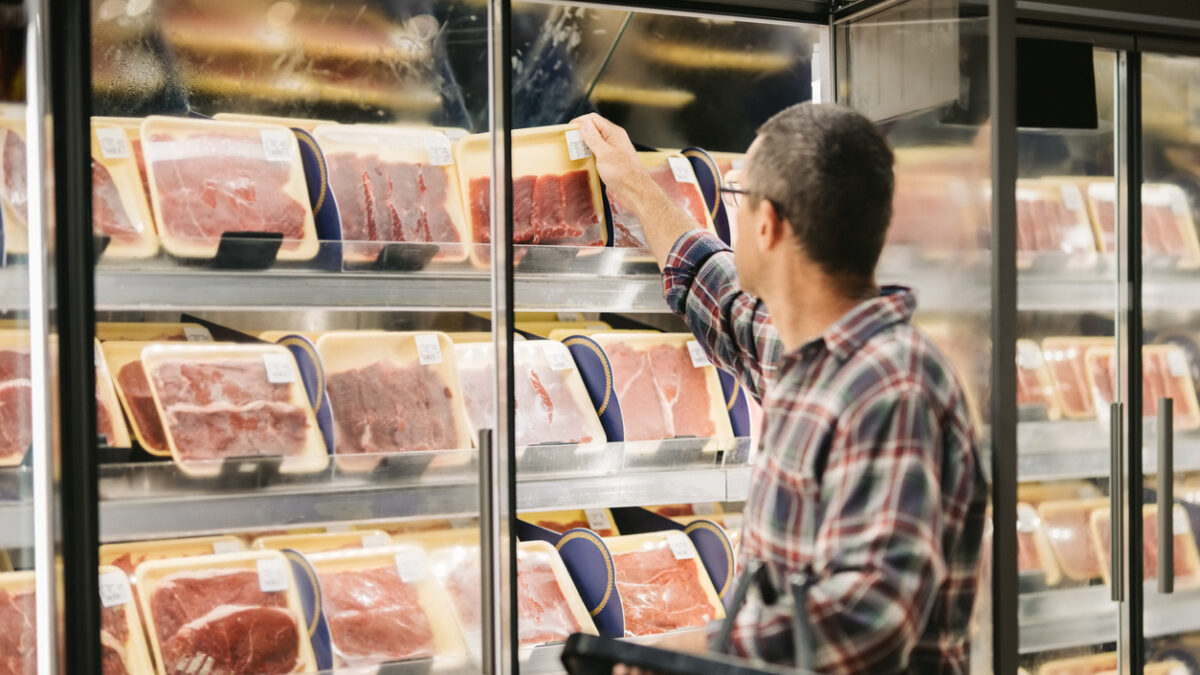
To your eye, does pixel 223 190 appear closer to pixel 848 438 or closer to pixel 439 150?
pixel 439 150

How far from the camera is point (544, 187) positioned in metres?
2.40

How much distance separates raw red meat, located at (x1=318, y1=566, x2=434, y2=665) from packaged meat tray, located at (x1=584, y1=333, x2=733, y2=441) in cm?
63

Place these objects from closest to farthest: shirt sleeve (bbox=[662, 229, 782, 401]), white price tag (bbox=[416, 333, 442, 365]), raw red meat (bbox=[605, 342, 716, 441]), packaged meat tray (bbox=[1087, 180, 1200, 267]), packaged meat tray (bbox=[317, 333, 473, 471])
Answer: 1. shirt sleeve (bbox=[662, 229, 782, 401])
2. packaged meat tray (bbox=[317, 333, 473, 471])
3. white price tag (bbox=[416, 333, 442, 365])
4. raw red meat (bbox=[605, 342, 716, 441])
5. packaged meat tray (bbox=[1087, 180, 1200, 267])

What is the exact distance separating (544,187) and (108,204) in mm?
906

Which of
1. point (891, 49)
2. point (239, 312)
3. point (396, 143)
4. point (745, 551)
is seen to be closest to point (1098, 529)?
point (891, 49)

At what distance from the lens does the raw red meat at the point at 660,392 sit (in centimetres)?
254

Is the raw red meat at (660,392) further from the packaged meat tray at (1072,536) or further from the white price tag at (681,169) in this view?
the packaged meat tray at (1072,536)

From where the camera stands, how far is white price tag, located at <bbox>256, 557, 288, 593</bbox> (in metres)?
2.17

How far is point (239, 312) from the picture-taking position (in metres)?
2.46

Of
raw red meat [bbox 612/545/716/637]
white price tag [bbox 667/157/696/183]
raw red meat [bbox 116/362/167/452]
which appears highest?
white price tag [bbox 667/157/696/183]

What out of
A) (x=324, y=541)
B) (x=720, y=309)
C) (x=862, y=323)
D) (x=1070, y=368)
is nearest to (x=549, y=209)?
(x=720, y=309)

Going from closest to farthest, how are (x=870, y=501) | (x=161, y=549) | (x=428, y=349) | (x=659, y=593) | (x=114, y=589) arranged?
1. (x=870, y=501)
2. (x=114, y=589)
3. (x=161, y=549)
4. (x=428, y=349)
5. (x=659, y=593)

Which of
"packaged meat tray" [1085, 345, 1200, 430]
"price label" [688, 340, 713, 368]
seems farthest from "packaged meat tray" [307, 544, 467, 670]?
"packaged meat tray" [1085, 345, 1200, 430]

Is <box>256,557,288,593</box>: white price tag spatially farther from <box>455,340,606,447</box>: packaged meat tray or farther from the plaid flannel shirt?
the plaid flannel shirt
